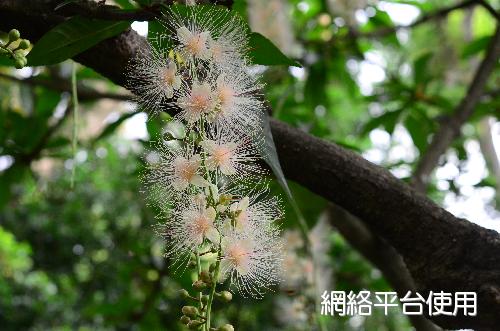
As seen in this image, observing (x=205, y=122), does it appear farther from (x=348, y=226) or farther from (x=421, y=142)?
(x=421, y=142)

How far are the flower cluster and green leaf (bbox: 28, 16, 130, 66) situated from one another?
49 mm

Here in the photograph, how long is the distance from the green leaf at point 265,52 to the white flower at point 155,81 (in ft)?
0.37

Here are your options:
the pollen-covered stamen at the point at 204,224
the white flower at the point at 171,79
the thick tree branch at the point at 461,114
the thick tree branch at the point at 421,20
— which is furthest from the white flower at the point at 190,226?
the thick tree branch at the point at 421,20

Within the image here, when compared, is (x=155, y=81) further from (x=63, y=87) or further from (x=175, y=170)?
(x=63, y=87)

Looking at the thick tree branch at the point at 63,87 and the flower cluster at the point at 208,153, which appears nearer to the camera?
the flower cluster at the point at 208,153

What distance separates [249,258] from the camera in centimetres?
67

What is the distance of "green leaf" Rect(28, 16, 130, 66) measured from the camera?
736mm

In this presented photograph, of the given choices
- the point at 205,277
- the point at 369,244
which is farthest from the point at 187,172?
the point at 369,244

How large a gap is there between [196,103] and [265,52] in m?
0.16

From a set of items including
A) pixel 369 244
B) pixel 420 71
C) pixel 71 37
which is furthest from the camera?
pixel 420 71

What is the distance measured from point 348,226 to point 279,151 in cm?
51

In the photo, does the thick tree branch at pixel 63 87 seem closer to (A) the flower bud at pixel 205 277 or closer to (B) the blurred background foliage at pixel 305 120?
(B) the blurred background foliage at pixel 305 120

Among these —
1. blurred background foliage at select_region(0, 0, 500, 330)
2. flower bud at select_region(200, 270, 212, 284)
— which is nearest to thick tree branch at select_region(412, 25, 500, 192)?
blurred background foliage at select_region(0, 0, 500, 330)

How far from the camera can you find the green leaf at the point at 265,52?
77 centimetres
